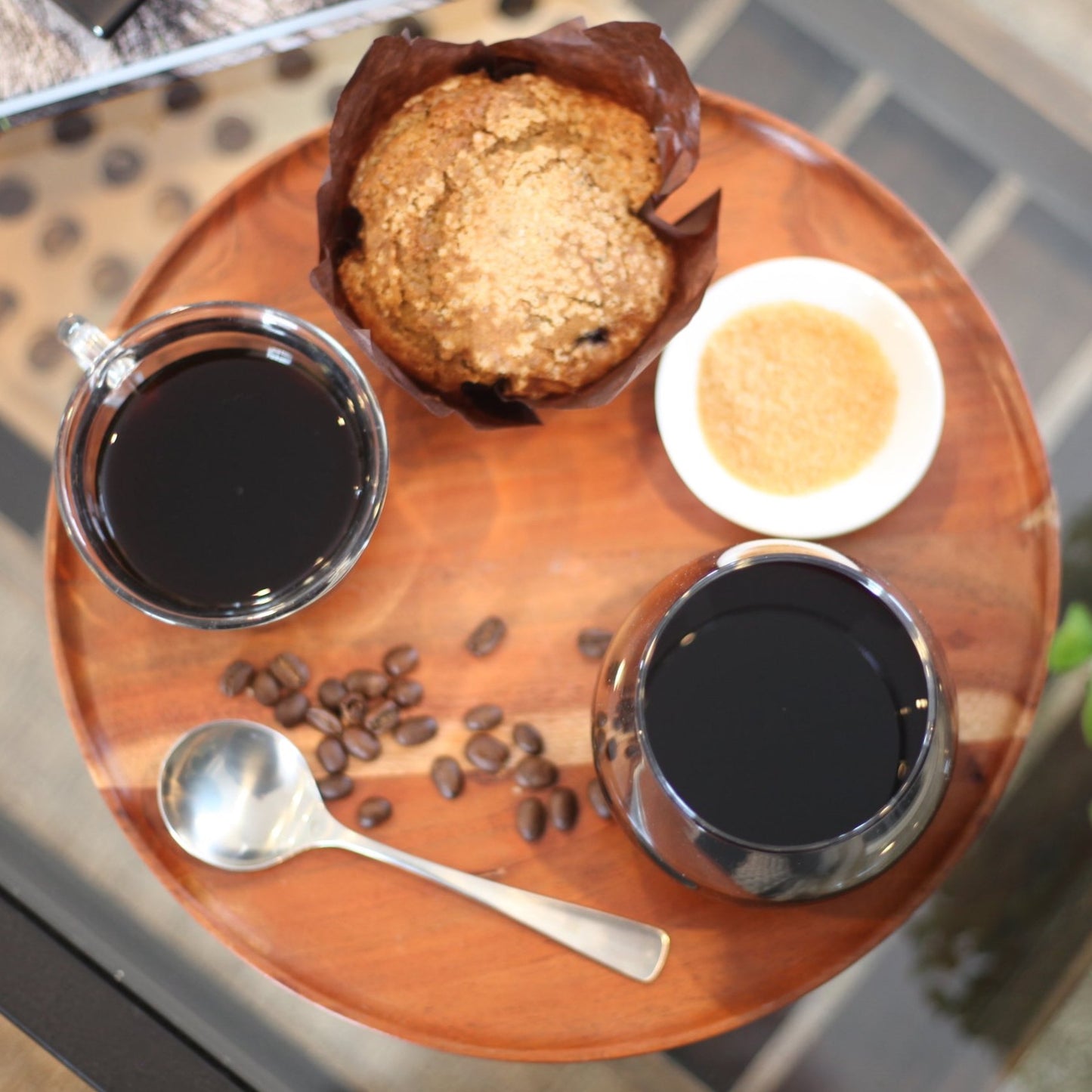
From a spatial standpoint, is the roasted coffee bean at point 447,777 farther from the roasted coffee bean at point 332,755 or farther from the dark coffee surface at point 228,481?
the dark coffee surface at point 228,481

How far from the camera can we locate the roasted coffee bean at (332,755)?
920 millimetres

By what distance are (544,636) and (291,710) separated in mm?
224

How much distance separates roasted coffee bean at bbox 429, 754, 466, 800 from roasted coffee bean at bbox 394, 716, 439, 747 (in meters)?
0.02

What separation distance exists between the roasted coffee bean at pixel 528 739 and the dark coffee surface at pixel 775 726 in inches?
9.2

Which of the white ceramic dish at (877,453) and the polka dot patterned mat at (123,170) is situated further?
the polka dot patterned mat at (123,170)

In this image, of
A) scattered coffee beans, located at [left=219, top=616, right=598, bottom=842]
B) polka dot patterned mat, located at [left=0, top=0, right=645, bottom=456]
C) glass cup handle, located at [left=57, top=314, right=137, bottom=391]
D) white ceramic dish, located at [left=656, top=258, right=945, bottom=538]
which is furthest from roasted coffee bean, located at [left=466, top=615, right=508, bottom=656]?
polka dot patterned mat, located at [left=0, top=0, right=645, bottom=456]

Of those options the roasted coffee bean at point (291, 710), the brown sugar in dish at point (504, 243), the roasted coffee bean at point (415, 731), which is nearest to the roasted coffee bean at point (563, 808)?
the roasted coffee bean at point (415, 731)

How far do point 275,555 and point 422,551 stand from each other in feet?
0.43

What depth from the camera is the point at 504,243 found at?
2.73 feet

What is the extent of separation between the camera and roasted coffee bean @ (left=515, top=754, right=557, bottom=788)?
36.0 inches

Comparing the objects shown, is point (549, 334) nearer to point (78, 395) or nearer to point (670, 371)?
point (670, 371)

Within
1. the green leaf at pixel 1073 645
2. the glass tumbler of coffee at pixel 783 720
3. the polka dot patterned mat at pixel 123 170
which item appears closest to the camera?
the glass tumbler of coffee at pixel 783 720

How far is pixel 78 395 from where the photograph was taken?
2.93ft

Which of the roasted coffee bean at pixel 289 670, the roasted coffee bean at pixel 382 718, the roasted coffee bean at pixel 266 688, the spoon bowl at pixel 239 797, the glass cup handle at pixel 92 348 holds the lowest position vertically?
the spoon bowl at pixel 239 797
